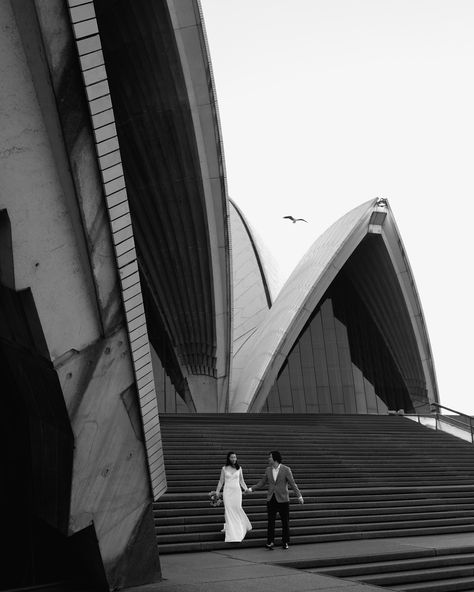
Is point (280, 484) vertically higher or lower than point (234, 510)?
higher

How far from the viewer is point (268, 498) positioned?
8.30m

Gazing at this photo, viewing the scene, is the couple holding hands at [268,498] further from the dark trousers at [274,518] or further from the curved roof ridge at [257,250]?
the curved roof ridge at [257,250]

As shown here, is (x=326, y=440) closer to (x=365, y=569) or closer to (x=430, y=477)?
(x=430, y=477)

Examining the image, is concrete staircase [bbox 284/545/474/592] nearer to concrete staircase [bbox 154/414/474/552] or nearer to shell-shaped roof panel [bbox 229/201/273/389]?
concrete staircase [bbox 154/414/474/552]

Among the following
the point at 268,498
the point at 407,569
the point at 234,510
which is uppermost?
the point at 268,498

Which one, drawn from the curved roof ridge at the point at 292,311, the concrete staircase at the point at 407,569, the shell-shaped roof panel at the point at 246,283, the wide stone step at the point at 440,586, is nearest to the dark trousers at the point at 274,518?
the concrete staircase at the point at 407,569

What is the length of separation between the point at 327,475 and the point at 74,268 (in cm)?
861

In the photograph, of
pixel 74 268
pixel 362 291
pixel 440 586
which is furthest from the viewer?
pixel 362 291

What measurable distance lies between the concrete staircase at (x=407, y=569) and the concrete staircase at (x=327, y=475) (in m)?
1.71

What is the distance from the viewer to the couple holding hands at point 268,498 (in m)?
8.22

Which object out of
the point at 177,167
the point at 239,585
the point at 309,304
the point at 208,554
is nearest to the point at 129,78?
the point at 177,167

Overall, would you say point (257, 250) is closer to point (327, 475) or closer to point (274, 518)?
point (327, 475)

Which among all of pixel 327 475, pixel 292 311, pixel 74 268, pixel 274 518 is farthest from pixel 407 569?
pixel 292 311

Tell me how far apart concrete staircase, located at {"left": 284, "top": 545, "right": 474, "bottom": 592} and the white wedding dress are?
1.61 metres
